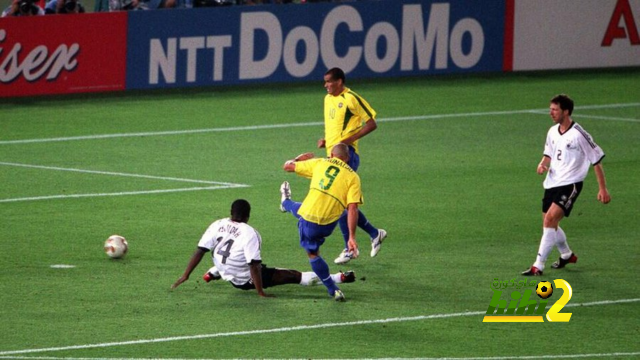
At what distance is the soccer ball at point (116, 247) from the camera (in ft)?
51.1

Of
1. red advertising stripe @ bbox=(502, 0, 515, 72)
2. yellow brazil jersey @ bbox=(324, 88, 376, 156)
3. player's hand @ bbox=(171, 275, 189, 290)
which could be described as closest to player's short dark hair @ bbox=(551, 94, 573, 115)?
yellow brazil jersey @ bbox=(324, 88, 376, 156)

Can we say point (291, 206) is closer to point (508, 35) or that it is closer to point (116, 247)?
point (116, 247)

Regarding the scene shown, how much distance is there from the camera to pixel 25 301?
13.7 metres

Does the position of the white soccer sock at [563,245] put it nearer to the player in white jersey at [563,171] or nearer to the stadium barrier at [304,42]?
the player in white jersey at [563,171]

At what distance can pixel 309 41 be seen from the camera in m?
30.7

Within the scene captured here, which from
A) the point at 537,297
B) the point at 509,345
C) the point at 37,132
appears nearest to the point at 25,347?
the point at 509,345

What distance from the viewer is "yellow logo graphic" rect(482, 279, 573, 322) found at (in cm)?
1321

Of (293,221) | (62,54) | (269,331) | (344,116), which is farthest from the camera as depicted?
(62,54)

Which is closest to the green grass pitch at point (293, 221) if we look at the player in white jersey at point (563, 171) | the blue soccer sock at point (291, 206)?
the player in white jersey at point (563, 171)

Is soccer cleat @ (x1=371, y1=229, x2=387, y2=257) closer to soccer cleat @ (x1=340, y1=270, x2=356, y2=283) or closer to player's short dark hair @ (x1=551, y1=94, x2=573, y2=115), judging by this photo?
soccer cleat @ (x1=340, y1=270, x2=356, y2=283)

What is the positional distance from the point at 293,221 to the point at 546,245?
431 cm

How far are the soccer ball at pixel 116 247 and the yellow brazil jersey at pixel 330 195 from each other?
8.79ft

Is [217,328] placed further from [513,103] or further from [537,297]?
[513,103]

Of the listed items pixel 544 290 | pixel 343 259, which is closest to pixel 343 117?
pixel 343 259
